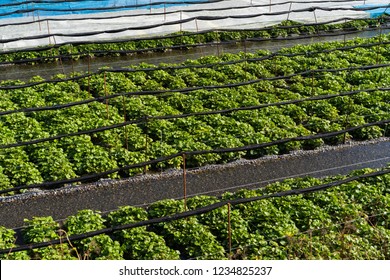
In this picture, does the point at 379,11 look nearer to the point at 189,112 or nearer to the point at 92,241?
the point at 189,112

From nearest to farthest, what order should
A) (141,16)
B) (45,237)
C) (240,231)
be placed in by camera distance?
(45,237)
(240,231)
(141,16)

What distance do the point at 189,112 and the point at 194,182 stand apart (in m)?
3.42

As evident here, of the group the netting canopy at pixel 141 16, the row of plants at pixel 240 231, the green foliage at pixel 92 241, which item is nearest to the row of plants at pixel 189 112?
the green foliage at pixel 92 241

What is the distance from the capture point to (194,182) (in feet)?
52.5

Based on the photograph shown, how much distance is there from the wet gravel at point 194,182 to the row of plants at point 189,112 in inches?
13.0

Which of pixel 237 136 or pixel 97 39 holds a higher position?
pixel 97 39

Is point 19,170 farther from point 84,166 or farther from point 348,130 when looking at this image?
point 348,130

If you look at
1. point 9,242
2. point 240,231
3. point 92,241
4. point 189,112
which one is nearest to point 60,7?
point 189,112

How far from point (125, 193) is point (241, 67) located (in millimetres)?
Result: 8198

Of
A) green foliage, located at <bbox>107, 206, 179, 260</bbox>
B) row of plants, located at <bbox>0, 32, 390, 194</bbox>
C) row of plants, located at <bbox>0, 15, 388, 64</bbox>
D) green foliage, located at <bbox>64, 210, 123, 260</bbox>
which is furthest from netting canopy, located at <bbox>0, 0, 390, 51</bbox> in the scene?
green foliage, located at <bbox>107, 206, 179, 260</bbox>

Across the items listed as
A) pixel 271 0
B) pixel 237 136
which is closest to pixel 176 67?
pixel 237 136

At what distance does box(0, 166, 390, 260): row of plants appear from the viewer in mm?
12750

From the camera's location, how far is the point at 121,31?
25.5 m

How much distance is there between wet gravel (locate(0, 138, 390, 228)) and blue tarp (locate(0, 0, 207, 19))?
44.8 feet
